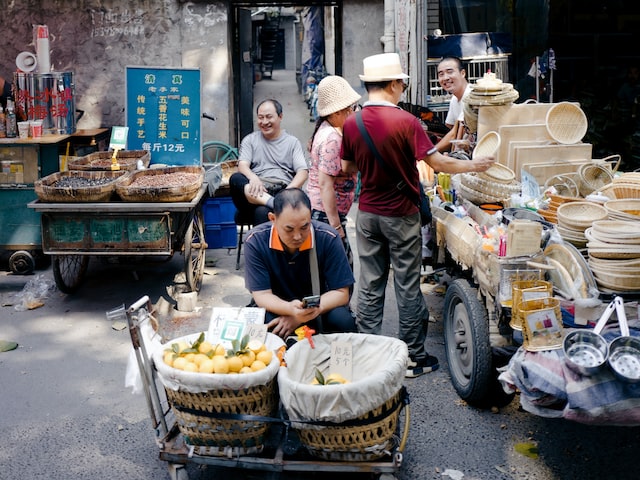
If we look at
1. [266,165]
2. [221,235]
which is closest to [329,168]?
[266,165]

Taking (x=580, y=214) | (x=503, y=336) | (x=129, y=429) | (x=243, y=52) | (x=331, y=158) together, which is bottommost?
(x=129, y=429)

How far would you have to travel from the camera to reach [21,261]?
27.0ft

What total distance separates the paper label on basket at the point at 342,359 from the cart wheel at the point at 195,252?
338 cm

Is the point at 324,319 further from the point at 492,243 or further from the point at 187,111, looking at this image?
the point at 187,111

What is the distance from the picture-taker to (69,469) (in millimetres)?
4461

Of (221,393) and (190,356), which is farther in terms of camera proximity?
(190,356)

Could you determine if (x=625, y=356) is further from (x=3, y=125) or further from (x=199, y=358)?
(x=3, y=125)

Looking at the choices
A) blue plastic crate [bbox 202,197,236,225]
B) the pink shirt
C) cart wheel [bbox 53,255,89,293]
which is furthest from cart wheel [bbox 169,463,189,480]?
blue plastic crate [bbox 202,197,236,225]

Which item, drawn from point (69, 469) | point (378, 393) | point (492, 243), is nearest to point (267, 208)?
point (492, 243)

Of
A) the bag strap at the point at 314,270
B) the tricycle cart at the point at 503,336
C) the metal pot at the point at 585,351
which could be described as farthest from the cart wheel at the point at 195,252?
the metal pot at the point at 585,351

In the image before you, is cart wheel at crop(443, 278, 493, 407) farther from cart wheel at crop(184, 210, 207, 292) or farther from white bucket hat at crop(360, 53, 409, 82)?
cart wheel at crop(184, 210, 207, 292)

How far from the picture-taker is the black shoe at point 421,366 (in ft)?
18.6

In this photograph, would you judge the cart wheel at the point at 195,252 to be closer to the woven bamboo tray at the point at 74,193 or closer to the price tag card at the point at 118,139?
the woven bamboo tray at the point at 74,193

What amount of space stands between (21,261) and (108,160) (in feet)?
4.65
